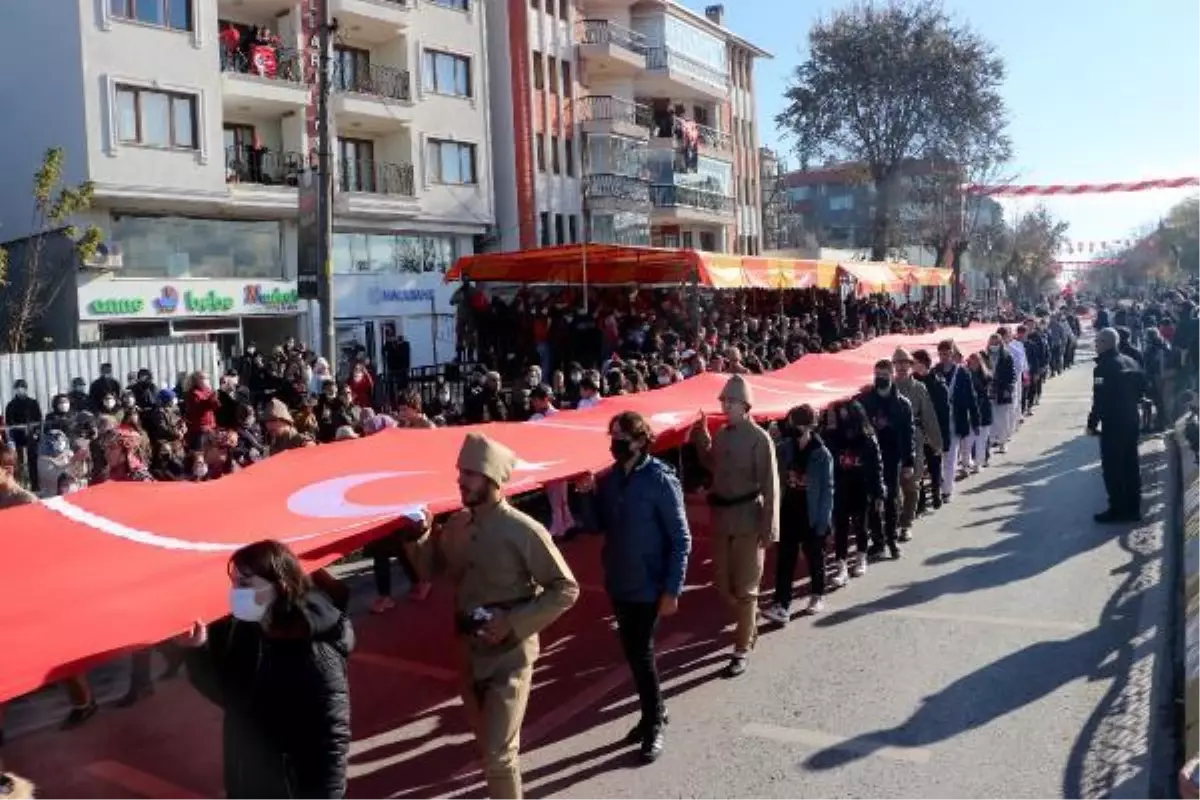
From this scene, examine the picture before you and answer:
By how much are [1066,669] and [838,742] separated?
2.05 metres

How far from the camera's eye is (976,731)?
6215mm

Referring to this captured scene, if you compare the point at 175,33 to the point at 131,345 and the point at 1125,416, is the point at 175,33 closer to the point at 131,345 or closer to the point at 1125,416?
the point at 131,345

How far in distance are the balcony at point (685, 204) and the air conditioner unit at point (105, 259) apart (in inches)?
938

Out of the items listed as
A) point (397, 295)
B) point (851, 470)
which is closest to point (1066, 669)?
point (851, 470)

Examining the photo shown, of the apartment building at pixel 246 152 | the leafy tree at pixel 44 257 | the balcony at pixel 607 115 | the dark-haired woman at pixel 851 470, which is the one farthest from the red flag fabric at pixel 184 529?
the balcony at pixel 607 115

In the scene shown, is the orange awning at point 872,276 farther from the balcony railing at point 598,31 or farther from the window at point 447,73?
the balcony railing at point 598,31

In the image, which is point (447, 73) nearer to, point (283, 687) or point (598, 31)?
point (598, 31)

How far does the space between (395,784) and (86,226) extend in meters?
21.9

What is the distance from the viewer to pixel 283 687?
385 centimetres

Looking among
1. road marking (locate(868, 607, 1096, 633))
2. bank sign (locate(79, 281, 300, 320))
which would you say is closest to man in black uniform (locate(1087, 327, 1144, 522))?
road marking (locate(868, 607, 1096, 633))

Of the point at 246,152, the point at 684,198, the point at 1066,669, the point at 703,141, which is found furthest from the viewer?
the point at 703,141

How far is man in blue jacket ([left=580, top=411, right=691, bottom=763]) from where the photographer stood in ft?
19.4

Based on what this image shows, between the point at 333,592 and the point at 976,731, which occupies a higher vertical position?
the point at 333,592

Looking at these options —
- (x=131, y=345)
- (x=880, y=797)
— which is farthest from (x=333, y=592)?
(x=131, y=345)
